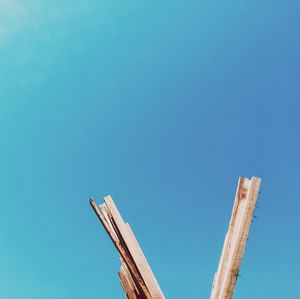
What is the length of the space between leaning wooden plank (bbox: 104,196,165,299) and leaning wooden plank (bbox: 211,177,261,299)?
0.54 metres

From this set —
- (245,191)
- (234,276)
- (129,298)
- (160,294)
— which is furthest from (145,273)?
(129,298)

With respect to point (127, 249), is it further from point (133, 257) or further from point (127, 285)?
point (127, 285)

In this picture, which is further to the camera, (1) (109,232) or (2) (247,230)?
(1) (109,232)

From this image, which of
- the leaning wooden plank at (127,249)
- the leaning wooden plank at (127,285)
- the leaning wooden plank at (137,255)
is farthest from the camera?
the leaning wooden plank at (127,285)

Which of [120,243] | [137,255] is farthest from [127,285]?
[137,255]

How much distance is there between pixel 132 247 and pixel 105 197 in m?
0.62

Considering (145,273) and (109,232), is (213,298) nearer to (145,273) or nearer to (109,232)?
(145,273)

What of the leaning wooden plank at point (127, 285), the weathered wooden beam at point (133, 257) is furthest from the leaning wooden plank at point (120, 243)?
the leaning wooden plank at point (127, 285)

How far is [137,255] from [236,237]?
1.01 m

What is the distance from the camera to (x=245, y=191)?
3.24 m

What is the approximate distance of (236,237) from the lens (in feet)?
9.95

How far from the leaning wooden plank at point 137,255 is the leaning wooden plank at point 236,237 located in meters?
0.54

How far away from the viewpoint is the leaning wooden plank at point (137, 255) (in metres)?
3.28

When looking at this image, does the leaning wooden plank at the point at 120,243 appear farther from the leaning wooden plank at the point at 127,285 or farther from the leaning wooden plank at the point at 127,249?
the leaning wooden plank at the point at 127,285
